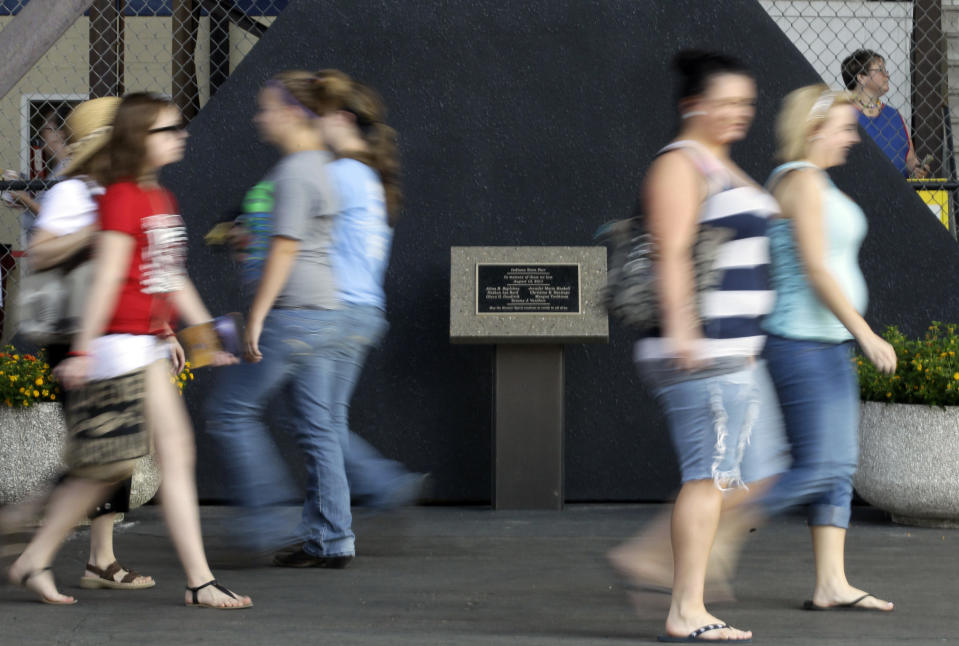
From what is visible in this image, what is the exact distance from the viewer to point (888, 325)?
7.17m

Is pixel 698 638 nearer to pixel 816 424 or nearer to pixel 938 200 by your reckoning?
pixel 816 424

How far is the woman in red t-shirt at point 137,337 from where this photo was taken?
3977 mm

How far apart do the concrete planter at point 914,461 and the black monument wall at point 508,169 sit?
46.2 inches

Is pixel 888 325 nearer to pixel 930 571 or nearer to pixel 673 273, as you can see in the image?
pixel 930 571

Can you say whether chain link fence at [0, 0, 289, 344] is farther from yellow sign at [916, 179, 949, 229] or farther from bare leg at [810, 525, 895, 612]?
yellow sign at [916, 179, 949, 229]

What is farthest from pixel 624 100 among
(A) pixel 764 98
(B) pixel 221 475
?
(B) pixel 221 475

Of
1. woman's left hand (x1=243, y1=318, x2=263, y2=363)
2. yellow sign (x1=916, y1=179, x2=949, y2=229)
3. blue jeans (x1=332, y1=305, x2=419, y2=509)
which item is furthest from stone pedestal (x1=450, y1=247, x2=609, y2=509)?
yellow sign (x1=916, y1=179, x2=949, y2=229)

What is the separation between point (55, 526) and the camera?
164 inches

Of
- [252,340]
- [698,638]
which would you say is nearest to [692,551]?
[698,638]

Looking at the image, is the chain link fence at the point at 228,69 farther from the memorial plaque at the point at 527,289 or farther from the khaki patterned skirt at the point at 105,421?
the khaki patterned skirt at the point at 105,421

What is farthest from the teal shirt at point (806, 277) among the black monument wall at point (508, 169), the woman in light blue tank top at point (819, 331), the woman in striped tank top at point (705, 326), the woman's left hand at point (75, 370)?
the black monument wall at point (508, 169)

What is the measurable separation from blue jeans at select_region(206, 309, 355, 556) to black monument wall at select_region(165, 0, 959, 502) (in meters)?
2.10

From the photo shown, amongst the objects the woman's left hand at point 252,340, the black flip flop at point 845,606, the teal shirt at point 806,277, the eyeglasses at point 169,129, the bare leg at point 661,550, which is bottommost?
the black flip flop at point 845,606

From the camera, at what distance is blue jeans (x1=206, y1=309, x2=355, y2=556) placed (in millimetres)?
4844
